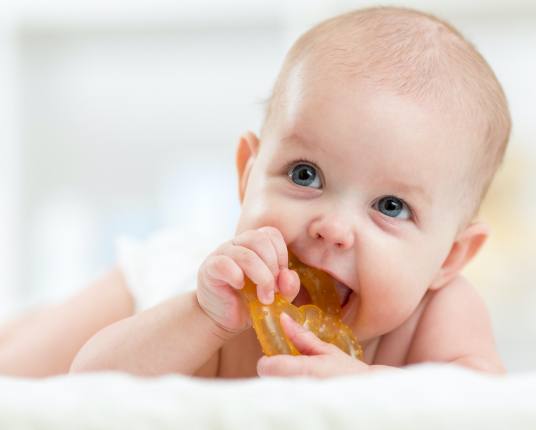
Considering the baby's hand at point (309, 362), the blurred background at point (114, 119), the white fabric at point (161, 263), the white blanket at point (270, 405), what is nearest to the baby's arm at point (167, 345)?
the baby's hand at point (309, 362)

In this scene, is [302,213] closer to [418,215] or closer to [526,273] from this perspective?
[418,215]

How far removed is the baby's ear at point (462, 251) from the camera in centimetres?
112

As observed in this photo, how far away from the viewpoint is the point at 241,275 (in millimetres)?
819

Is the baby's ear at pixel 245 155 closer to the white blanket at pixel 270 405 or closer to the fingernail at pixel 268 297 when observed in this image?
the fingernail at pixel 268 297

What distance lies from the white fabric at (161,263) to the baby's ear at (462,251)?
0.45 metres

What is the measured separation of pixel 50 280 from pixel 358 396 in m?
3.17

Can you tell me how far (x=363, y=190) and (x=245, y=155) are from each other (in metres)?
0.30

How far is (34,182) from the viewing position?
11.8 ft

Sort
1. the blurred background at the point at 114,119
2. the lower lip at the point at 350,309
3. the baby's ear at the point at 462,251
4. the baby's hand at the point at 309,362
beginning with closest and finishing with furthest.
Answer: the baby's hand at the point at 309,362, the lower lip at the point at 350,309, the baby's ear at the point at 462,251, the blurred background at the point at 114,119

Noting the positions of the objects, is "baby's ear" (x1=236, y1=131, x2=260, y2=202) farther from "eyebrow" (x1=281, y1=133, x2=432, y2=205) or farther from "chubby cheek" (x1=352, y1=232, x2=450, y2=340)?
"chubby cheek" (x1=352, y1=232, x2=450, y2=340)

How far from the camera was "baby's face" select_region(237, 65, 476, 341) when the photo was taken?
0.92m

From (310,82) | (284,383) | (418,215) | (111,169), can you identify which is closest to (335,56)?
(310,82)

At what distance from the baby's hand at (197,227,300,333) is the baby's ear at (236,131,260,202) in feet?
0.87

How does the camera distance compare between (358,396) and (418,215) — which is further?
(418,215)
